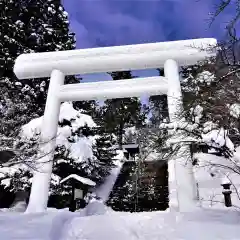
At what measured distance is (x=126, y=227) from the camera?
18.0 feet

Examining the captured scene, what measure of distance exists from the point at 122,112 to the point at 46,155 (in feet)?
32.7

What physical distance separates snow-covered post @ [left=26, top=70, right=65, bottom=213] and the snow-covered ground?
3.39ft

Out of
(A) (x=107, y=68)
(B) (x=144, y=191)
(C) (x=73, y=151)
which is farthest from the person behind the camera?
(B) (x=144, y=191)

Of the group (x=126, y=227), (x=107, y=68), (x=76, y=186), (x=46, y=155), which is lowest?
(x=126, y=227)

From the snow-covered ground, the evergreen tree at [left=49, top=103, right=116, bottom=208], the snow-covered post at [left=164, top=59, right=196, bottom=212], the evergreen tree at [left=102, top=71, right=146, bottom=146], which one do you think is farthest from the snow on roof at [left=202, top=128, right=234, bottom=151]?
the evergreen tree at [left=102, top=71, right=146, bottom=146]

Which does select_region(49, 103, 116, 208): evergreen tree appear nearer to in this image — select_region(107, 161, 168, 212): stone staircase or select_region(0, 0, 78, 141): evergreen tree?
select_region(107, 161, 168, 212): stone staircase

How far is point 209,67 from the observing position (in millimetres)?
4449

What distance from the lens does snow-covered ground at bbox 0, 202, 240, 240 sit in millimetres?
4430

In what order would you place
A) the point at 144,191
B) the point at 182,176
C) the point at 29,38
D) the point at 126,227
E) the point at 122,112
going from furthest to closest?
1. the point at 122,112
2. the point at 29,38
3. the point at 144,191
4. the point at 182,176
5. the point at 126,227

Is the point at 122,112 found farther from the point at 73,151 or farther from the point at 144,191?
the point at 73,151

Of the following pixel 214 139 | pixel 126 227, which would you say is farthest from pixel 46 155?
pixel 214 139

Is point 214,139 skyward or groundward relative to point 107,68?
groundward

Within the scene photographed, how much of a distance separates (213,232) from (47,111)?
508cm

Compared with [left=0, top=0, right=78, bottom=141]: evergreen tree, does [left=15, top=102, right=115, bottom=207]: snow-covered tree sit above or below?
below
